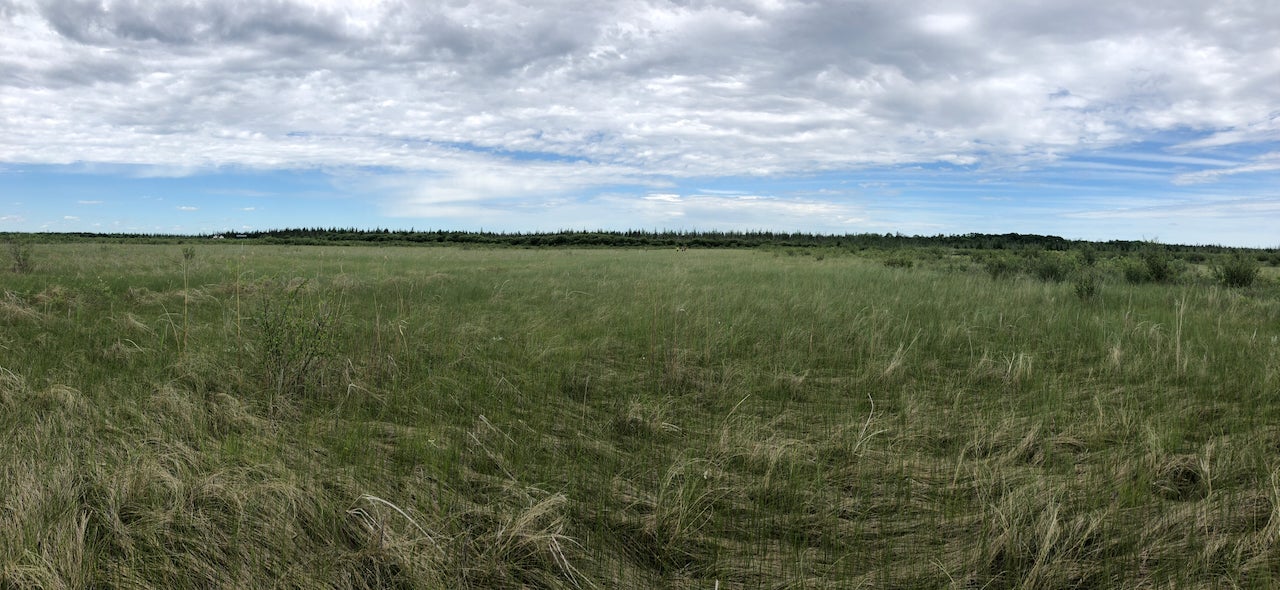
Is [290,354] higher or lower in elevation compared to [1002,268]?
lower

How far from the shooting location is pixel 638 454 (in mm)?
4160

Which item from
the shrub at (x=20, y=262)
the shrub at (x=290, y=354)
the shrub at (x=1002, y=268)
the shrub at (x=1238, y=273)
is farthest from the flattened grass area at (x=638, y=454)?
the shrub at (x=1002, y=268)

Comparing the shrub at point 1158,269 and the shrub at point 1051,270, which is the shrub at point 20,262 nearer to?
the shrub at point 1051,270

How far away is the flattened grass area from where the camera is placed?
8.98 feet

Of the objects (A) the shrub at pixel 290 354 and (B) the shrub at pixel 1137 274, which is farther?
(B) the shrub at pixel 1137 274

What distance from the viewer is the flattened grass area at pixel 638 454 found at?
2.74 meters

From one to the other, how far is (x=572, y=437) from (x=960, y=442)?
2.85 m

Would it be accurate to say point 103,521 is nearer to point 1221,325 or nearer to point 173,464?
point 173,464

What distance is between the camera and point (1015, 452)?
4.13m

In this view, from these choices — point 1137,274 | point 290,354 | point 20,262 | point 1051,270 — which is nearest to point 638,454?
point 290,354

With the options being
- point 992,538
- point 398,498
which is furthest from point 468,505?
point 992,538

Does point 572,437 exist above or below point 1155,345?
below

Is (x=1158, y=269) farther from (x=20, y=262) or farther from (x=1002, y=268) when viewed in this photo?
(x=20, y=262)

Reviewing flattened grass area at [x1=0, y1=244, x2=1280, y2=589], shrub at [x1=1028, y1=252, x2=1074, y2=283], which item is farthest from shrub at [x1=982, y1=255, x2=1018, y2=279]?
flattened grass area at [x1=0, y1=244, x2=1280, y2=589]
